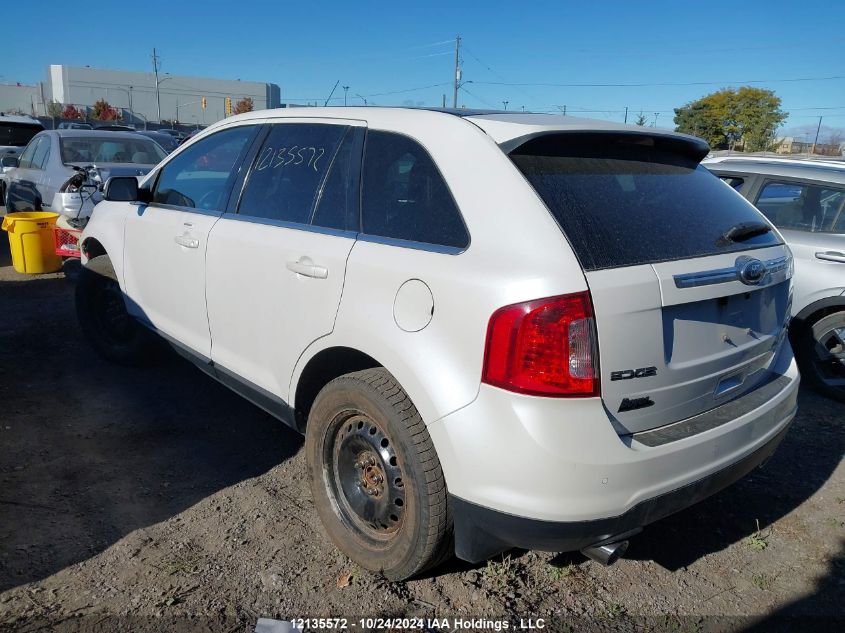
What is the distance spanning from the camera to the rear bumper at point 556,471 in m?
2.13

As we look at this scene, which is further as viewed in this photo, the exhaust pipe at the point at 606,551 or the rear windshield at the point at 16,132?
the rear windshield at the point at 16,132

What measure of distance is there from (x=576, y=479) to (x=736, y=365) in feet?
3.05

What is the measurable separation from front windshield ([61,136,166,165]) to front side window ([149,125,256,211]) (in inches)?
211

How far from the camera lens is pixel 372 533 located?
9.27 ft

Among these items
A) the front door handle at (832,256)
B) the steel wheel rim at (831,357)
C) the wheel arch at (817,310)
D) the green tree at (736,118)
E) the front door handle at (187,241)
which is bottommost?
Answer: the steel wheel rim at (831,357)

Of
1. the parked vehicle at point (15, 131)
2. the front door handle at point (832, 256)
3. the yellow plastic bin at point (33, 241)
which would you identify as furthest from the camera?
the parked vehicle at point (15, 131)

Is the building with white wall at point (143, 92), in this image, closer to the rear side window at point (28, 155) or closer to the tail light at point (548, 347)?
the rear side window at point (28, 155)

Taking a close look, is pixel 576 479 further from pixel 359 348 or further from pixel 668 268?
pixel 359 348

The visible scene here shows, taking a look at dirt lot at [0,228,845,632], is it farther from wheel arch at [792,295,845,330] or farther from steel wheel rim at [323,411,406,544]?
wheel arch at [792,295,845,330]

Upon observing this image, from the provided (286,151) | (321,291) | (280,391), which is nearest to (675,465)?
(321,291)

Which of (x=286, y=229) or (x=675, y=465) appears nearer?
(x=675, y=465)

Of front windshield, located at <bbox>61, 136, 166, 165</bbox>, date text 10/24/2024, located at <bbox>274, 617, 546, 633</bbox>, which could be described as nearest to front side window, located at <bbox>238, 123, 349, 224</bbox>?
date text 10/24/2024, located at <bbox>274, 617, 546, 633</bbox>

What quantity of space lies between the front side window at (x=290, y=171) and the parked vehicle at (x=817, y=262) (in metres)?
3.69

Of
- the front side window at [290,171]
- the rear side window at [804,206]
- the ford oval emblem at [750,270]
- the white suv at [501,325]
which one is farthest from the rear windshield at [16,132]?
the ford oval emblem at [750,270]
